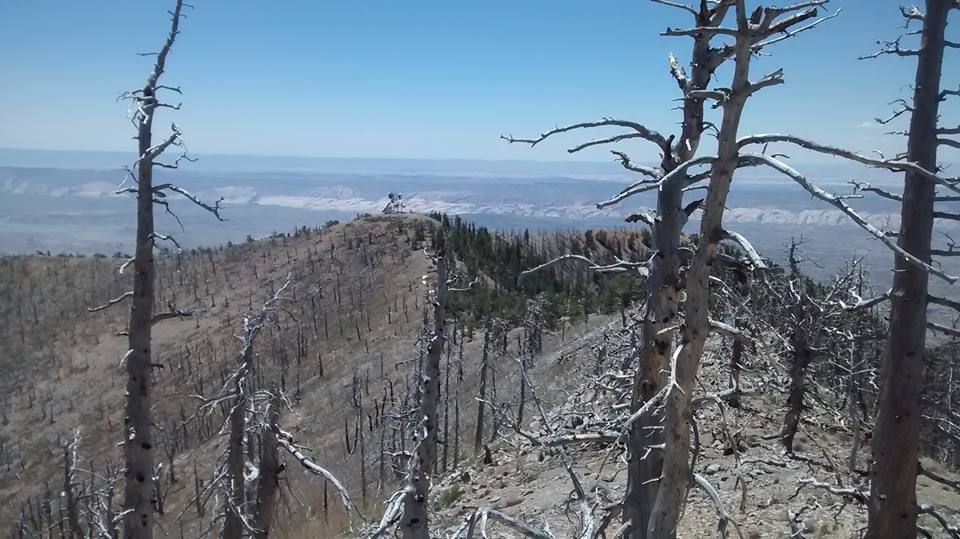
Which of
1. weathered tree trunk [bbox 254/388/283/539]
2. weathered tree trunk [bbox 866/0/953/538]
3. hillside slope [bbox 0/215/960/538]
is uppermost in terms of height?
weathered tree trunk [bbox 866/0/953/538]

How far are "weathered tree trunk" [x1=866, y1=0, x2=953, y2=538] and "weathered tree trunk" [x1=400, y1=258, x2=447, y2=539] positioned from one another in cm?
523

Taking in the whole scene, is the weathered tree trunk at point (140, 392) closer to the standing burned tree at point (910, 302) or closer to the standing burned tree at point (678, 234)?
the standing burned tree at point (678, 234)

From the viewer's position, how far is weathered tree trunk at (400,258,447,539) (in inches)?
346

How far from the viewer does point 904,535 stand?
7.32m

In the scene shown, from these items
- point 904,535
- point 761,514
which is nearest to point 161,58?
point 904,535

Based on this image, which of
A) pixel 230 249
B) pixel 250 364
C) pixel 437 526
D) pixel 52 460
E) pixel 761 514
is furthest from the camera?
pixel 230 249

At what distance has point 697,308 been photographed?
4238mm

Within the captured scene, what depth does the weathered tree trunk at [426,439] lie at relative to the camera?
28.8ft

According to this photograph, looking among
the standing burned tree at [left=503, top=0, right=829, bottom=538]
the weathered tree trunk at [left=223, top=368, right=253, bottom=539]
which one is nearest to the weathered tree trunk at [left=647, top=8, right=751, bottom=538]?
the standing burned tree at [left=503, top=0, right=829, bottom=538]

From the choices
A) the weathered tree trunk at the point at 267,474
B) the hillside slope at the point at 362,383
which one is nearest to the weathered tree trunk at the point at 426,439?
the hillside slope at the point at 362,383

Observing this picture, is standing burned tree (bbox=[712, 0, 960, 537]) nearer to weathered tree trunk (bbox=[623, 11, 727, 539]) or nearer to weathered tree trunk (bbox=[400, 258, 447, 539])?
weathered tree trunk (bbox=[623, 11, 727, 539])

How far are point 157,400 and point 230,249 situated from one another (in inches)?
1858

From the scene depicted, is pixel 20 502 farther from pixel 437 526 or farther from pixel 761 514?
pixel 761 514

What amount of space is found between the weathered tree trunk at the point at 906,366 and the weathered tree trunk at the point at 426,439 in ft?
17.2
